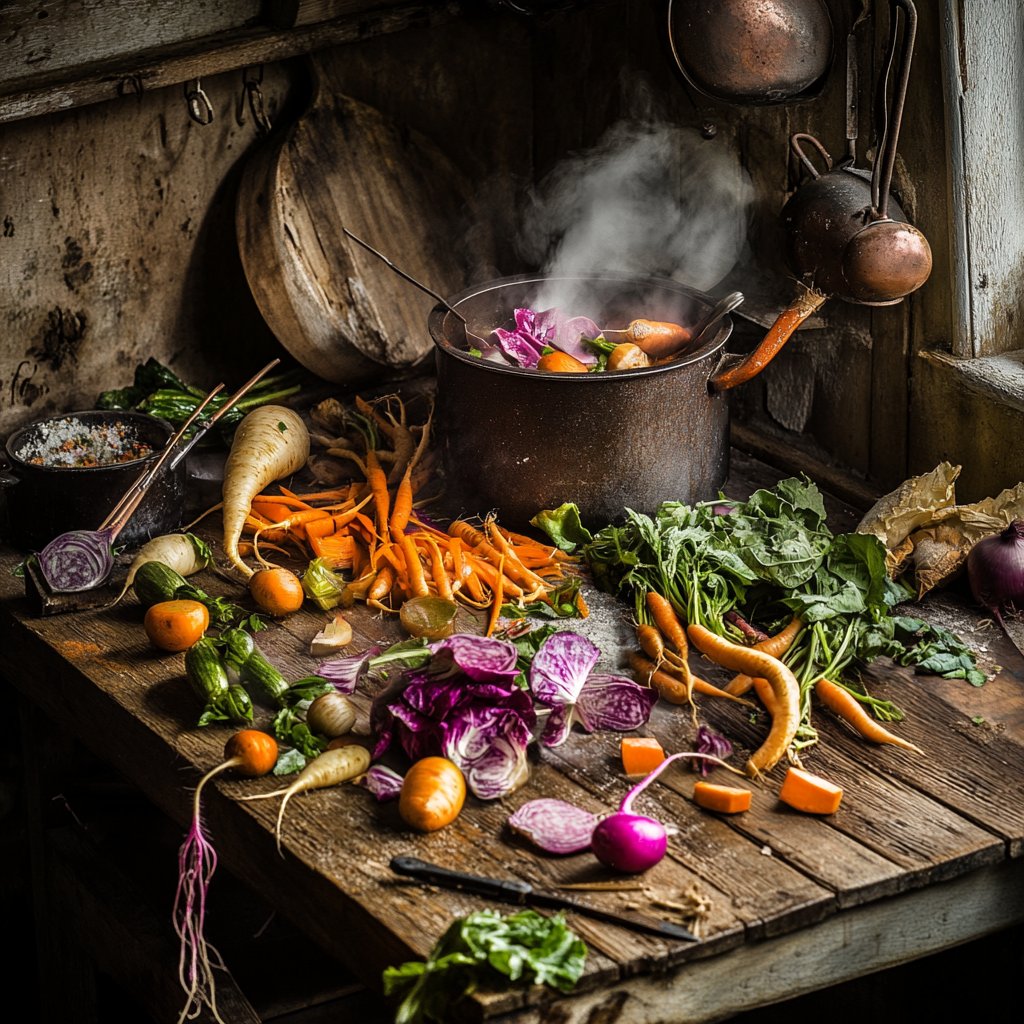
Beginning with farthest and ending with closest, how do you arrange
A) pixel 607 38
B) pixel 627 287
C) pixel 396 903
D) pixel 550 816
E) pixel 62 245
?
1. pixel 607 38
2. pixel 62 245
3. pixel 627 287
4. pixel 550 816
5. pixel 396 903

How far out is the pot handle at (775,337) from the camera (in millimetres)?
3240

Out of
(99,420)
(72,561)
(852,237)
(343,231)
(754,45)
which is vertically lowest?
(72,561)

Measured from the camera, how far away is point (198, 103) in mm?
3758

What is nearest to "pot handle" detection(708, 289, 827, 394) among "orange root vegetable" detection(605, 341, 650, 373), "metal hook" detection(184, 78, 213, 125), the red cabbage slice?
"orange root vegetable" detection(605, 341, 650, 373)

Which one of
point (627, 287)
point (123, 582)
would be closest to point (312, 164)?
point (627, 287)

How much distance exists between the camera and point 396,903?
85.4 inches

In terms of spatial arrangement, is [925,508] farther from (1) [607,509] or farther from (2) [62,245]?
(2) [62,245]

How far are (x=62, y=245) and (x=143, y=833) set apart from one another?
1.58 meters

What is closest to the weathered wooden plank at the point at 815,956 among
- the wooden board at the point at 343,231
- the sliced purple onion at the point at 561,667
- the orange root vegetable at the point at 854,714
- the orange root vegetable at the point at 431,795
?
the orange root vegetable at the point at 854,714

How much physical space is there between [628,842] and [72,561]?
1.48 metres

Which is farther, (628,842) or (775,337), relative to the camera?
(775,337)

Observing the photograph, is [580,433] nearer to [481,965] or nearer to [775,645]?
[775,645]

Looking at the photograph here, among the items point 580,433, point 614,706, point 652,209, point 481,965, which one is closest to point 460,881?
point 481,965

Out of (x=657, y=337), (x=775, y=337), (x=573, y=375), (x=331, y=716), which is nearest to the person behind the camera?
(x=331, y=716)
